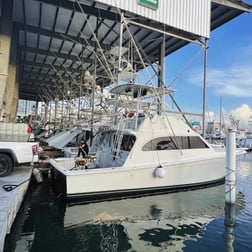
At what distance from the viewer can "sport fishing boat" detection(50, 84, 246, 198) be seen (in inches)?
303

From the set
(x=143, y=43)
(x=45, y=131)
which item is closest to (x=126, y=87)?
(x=143, y=43)

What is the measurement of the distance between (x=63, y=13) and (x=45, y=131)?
17.0m

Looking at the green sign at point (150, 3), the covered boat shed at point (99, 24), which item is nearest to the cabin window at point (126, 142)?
the covered boat shed at point (99, 24)

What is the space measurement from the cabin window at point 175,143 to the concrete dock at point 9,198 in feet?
13.2

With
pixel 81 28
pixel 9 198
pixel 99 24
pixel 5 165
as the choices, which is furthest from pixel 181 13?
pixel 9 198

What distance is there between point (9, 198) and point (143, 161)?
436cm

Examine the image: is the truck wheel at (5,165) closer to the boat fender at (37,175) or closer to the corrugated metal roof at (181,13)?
the boat fender at (37,175)

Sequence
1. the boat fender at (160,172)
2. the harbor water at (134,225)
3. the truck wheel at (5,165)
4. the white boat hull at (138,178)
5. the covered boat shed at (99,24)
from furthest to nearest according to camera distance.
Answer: the covered boat shed at (99,24), the boat fender at (160,172), the truck wheel at (5,165), the white boat hull at (138,178), the harbor water at (134,225)

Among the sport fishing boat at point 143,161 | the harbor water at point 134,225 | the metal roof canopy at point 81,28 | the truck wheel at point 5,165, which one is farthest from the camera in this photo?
the metal roof canopy at point 81,28

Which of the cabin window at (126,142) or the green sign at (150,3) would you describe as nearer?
the cabin window at (126,142)

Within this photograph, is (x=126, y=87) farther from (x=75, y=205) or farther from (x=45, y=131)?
(x=45, y=131)

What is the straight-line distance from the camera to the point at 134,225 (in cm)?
594

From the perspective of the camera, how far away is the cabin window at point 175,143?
8711mm

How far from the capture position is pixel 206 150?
9.66 metres
